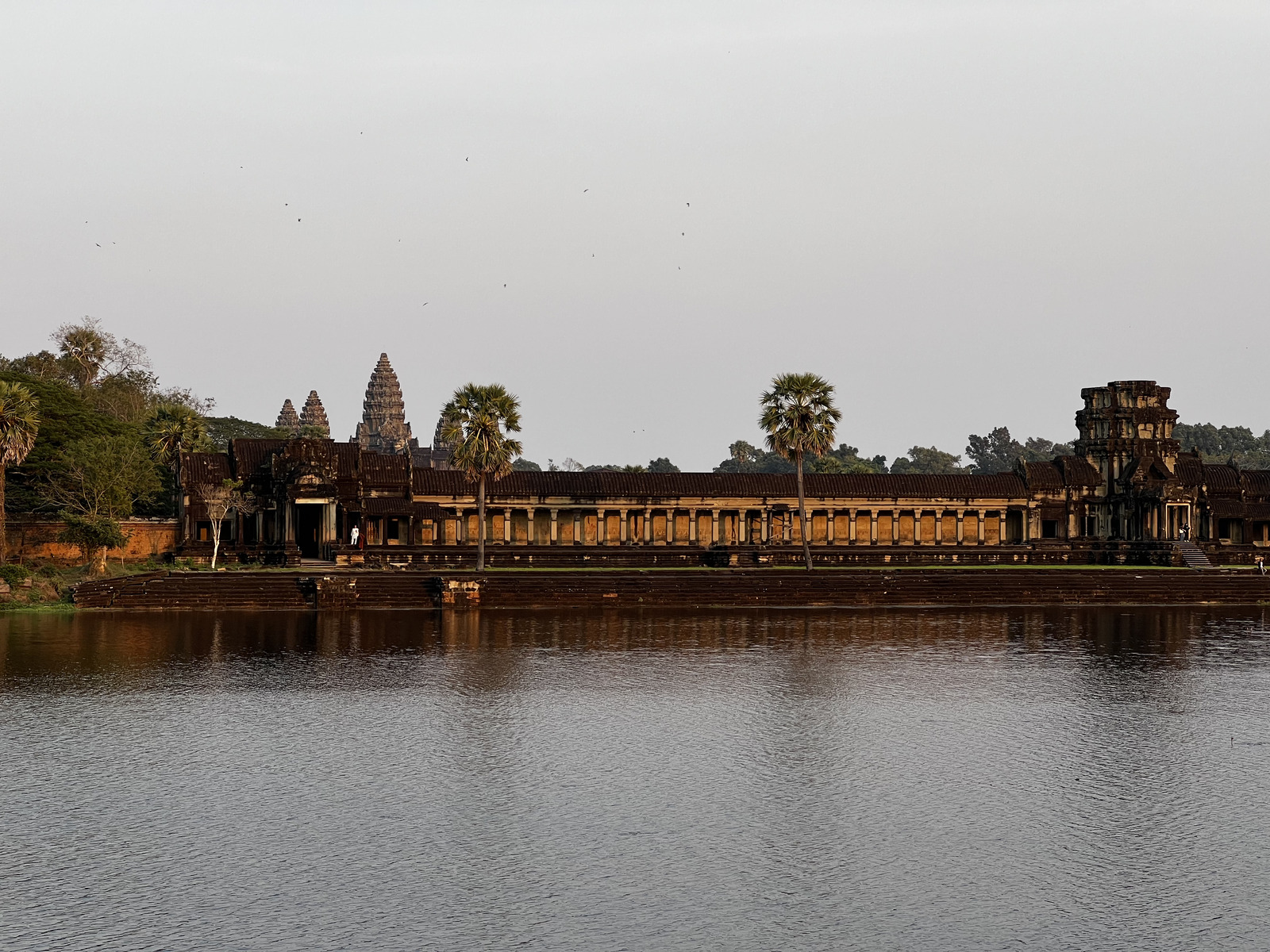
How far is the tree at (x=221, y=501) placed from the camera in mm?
65062

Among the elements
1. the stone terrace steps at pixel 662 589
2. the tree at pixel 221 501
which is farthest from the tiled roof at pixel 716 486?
the stone terrace steps at pixel 662 589

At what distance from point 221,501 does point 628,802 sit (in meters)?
50.1

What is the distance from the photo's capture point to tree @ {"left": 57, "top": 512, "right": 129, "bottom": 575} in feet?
207

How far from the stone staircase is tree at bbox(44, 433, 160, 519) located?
6104cm

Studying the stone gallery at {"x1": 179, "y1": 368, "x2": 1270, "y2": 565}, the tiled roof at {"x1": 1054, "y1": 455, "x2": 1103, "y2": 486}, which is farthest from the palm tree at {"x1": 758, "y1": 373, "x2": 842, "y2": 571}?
the tiled roof at {"x1": 1054, "y1": 455, "x2": 1103, "y2": 486}

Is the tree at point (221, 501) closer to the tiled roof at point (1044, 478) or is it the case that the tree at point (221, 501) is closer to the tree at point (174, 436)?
the tree at point (174, 436)

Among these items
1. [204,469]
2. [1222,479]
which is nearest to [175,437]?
[204,469]

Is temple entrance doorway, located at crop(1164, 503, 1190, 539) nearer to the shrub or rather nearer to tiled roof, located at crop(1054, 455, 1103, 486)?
tiled roof, located at crop(1054, 455, 1103, 486)

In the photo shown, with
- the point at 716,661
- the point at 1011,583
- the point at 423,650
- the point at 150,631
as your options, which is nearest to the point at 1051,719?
the point at 716,661

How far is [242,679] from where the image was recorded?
32.7 metres

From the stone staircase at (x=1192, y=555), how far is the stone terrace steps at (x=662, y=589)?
9911 mm

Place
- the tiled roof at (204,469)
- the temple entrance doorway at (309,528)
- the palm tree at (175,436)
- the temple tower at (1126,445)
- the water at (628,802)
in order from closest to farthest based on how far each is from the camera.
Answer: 1. the water at (628,802)
2. the tiled roof at (204,469)
3. the temple entrance doorway at (309,528)
4. the palm tree at (175,436)
5. the temple tower at (1126,445)

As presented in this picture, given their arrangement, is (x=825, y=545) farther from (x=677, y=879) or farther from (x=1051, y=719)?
(x=677, y=879)

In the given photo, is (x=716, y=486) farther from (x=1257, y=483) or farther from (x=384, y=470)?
(x=1257, y=483)
